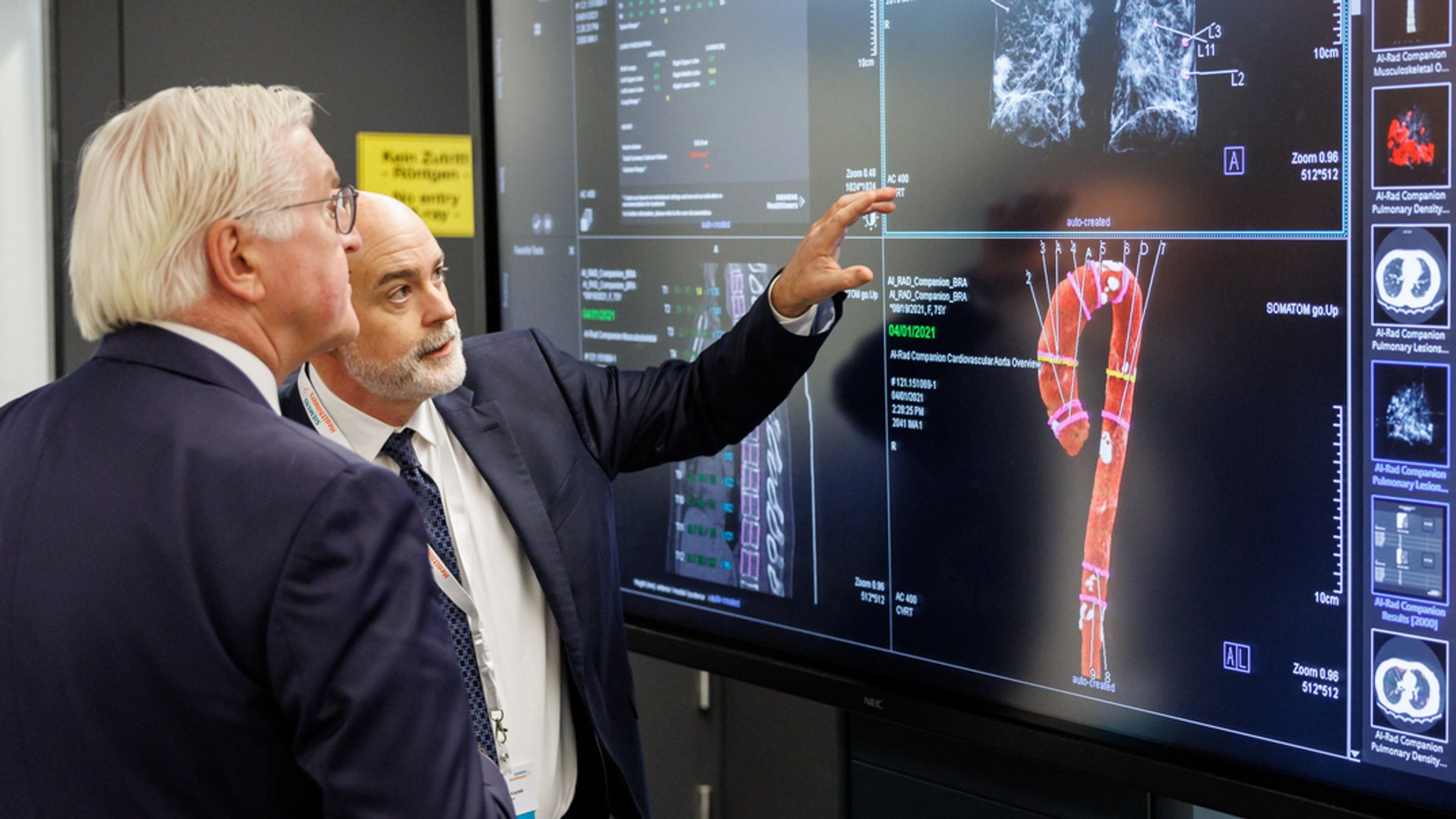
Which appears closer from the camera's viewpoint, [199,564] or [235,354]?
[199,564]

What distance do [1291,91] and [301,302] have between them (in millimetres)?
1043

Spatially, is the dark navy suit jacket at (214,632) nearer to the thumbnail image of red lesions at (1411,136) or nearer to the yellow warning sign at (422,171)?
the thumbnail image of red lesions at (1411,136)

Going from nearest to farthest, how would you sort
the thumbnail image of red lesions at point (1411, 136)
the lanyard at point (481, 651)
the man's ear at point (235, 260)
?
the man's ear at point (235, 260) → the thumbnail image of red lesions at point (1411, 136) → the lanyard at point (481, 651)

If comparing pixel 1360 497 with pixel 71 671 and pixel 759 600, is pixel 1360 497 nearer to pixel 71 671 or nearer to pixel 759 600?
pixel 759 600

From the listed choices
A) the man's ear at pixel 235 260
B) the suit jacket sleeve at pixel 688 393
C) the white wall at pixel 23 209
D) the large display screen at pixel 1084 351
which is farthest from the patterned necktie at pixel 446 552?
the white wall at pixel 23 209

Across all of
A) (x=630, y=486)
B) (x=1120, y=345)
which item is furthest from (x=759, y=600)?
(x=1120, y=345)

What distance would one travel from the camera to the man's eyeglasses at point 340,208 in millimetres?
1220

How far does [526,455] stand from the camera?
1953 millimetres

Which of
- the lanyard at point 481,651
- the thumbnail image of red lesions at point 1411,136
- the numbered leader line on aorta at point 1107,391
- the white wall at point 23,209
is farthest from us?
the white wall at point 23,209

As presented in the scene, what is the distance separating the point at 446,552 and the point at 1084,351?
2.87 ft

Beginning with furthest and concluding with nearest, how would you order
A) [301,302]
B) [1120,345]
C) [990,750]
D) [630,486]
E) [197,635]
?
[630,486]
[990,750]
[1120,345]
[301,302]
[197,635]

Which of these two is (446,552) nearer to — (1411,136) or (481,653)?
(481,653)

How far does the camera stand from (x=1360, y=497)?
1.42 meters

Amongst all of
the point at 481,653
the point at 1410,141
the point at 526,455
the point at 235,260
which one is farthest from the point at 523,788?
the point at 1410,141
